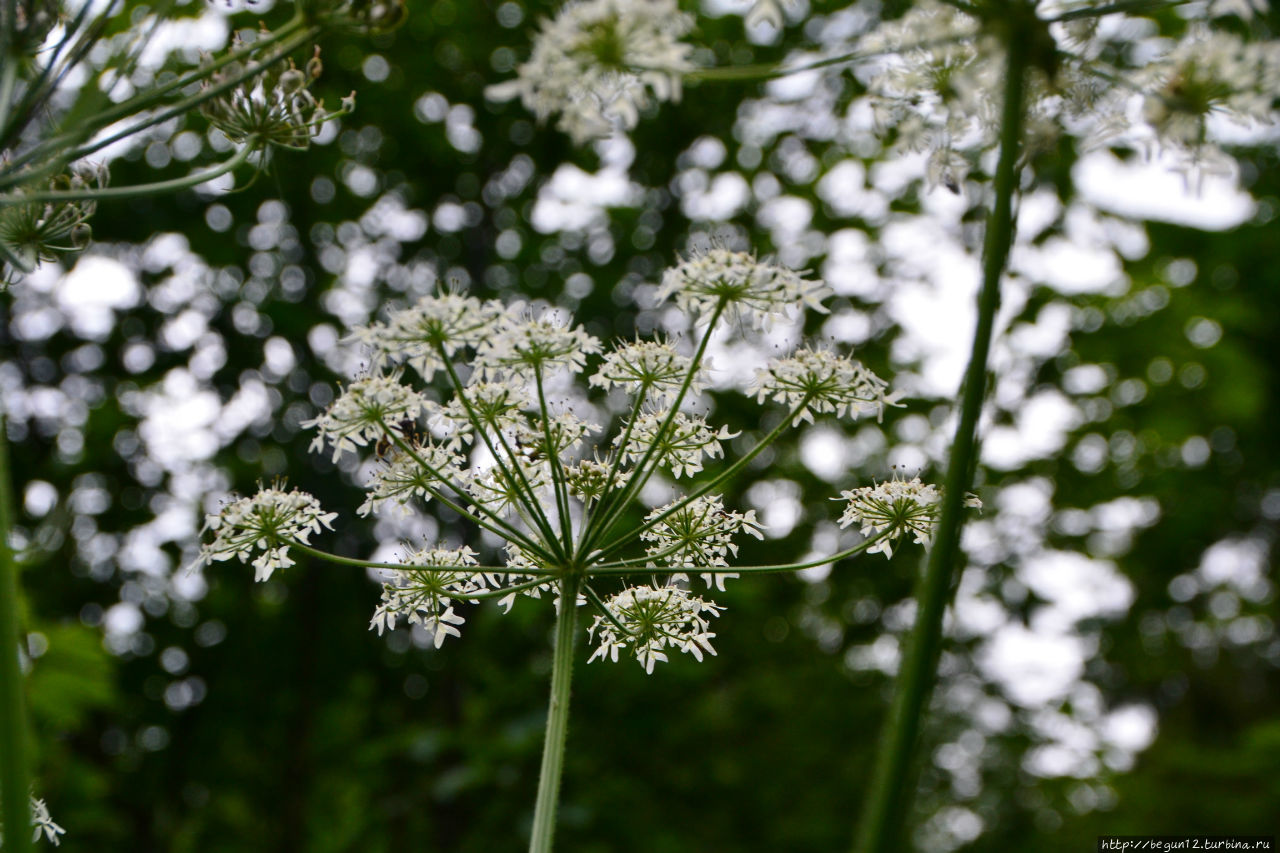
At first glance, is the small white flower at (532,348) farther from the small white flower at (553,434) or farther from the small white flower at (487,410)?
the small white flower at (553,434)

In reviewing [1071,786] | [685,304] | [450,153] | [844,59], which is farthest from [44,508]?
[1071,786]

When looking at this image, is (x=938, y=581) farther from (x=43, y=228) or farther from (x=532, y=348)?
(x=43, y=228)

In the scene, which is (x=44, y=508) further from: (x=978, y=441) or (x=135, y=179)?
(x=978, y=441)

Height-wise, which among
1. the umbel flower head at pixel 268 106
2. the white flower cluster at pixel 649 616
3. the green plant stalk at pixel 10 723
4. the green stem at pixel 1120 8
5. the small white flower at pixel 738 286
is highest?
the green stem at pixel 1120 8

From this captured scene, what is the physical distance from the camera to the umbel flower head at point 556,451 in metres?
2.60

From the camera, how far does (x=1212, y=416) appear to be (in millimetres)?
13961

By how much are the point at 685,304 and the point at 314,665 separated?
9.36m

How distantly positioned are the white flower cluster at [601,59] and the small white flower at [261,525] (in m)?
1.22

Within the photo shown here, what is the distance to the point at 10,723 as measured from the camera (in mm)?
1347

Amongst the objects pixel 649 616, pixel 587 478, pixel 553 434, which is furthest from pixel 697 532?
pixel 553 434

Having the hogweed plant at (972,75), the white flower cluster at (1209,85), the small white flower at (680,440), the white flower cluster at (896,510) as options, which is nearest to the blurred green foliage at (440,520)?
the small white flower at (680,440)

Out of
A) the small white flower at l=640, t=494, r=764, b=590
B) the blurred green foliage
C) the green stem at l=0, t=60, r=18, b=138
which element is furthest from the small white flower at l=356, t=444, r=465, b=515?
the blurred green foliage

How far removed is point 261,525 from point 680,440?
1202mm

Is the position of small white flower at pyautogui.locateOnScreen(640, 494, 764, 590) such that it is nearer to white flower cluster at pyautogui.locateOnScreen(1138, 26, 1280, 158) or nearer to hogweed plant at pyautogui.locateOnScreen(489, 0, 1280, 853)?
hogweed plant at pyautogui.locateOnScreen(489, 0, 1280, 853)
